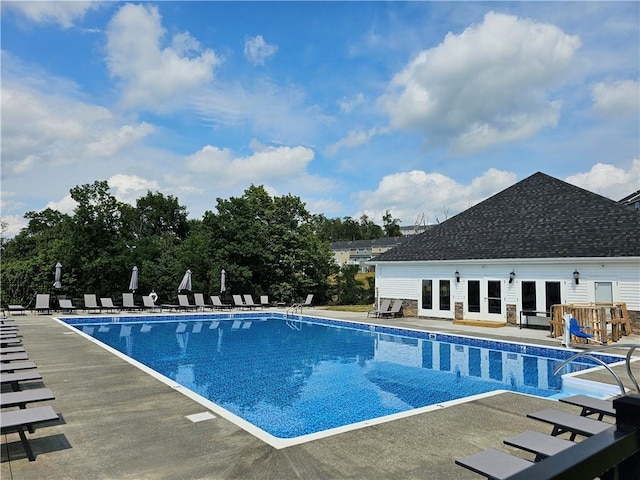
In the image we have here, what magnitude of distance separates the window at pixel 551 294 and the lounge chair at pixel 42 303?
21.3 m

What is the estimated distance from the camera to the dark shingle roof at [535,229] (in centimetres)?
1617

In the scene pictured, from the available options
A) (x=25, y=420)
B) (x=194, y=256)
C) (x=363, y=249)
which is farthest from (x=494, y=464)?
(x=363, y=249)

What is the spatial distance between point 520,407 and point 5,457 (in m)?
6.30

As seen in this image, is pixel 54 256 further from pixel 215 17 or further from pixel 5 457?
pixel 5 457

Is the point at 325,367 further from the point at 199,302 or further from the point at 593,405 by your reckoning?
the point at 199,302

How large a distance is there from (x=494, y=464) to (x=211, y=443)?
291 cm

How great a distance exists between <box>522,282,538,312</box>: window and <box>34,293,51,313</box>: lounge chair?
20.7 metres

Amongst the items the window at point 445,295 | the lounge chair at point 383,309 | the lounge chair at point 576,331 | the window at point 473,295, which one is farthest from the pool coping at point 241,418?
the window at point 473,295

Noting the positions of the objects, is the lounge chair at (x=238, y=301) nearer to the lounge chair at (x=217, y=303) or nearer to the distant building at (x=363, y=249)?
the lounge chair at (x=217, y=303)

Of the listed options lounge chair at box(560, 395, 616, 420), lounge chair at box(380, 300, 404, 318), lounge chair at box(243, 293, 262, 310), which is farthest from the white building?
lounge chair at box(560, 395, 616, 420)

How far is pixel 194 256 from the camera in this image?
26.6 metres

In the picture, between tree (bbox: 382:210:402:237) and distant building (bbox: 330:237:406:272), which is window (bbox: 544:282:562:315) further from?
tree (bbox: 382:210:402:237)

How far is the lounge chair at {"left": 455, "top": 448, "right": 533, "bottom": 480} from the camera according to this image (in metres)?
3.02

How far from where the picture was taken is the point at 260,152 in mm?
27016
